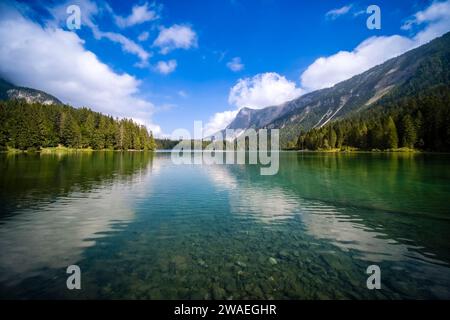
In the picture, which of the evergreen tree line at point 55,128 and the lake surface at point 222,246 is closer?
the lake surface at point 222,246

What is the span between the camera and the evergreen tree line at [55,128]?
4729 inches

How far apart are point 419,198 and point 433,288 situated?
21.3 metres

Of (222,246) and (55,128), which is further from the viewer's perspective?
(55,128)

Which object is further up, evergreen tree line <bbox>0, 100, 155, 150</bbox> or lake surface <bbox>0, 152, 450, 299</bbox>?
evergreen tree line <bbox>0, 100, 155, 150</bbox>

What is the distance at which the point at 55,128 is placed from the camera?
498 ft

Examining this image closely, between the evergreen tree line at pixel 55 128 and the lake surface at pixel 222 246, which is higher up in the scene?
the evergreen tree line at pixel 55 128

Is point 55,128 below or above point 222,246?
above

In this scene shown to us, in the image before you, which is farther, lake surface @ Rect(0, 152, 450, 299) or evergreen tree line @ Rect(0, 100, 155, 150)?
evergreen tree line @ Rect(0, 100, 155, 150)

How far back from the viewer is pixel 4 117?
11888cm

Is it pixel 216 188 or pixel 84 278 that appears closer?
pixel 84 278

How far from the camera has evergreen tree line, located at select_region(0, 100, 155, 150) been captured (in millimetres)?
120125

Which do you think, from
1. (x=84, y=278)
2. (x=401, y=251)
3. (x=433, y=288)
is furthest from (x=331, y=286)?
(x=84, y=278)

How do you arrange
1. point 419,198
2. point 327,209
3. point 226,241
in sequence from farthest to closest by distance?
point 419,198 → point 327,209 → point 226,241
